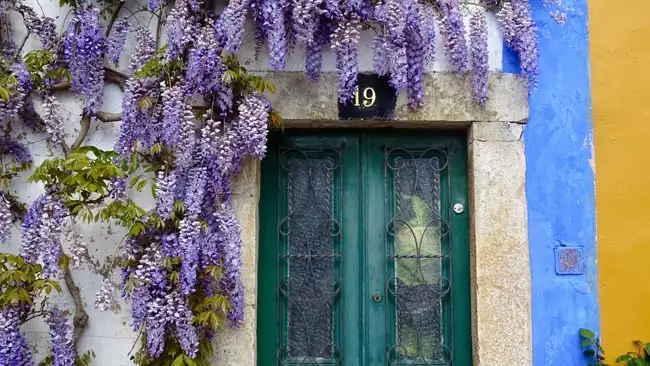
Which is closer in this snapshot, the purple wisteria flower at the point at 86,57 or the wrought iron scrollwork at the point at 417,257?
the purple wisteria flower at the point at 86,57

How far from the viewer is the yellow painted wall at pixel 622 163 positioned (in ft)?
11.0

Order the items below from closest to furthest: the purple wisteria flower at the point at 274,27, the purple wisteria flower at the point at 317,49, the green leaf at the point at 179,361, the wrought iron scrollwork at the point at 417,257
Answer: the green leaf at the point at 179,361 → the purple wisteria flower at the point at 274,27 → the purple wisteria flower at the point at 317,49 → the wrought iron scrollwork at the point at 417,257

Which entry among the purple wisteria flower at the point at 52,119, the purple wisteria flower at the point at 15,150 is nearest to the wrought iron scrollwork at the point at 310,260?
the purple wisteria flower at the point at 52,119

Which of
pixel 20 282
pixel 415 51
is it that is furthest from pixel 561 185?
pixel 20 282

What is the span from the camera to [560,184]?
3406 millimetres

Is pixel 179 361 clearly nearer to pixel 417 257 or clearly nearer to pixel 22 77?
pixel 417 257

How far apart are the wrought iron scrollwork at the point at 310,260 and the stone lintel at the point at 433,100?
25cm

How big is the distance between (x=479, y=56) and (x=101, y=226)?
192 centimetres

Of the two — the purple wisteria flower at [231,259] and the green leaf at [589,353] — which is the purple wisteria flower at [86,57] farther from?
the green leaf at [589,353]

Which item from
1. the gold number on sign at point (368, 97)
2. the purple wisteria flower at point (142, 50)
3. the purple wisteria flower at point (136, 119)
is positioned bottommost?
the purple wisteria flower at point (136, 119)

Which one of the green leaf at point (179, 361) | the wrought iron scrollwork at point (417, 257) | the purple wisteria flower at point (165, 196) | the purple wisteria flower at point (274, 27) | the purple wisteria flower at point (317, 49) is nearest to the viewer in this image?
the green leaf at point (179, 361)

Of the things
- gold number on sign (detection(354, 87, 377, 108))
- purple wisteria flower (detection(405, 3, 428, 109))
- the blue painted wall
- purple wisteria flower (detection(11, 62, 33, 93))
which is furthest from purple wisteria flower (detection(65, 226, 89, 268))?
the blue painted wall

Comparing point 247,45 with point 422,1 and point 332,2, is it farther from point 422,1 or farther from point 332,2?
point 422,1

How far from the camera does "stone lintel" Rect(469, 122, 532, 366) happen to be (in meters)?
3.30
